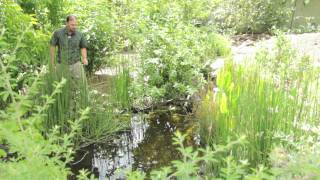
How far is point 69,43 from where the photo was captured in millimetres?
5707

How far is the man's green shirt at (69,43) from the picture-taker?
219 inches

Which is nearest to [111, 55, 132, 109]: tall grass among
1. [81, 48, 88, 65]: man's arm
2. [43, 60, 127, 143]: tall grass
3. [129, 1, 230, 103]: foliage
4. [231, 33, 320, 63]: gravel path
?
[129, 1, 230, 103]: foliage

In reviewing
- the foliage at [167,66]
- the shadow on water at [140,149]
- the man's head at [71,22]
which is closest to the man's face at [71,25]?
the man's head at [71,22]

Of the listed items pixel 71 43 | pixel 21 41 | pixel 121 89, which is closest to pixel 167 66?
pixel 121 89

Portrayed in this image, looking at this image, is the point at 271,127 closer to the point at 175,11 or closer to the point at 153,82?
the point at 153,82

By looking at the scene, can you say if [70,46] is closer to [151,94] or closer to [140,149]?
[151,94]

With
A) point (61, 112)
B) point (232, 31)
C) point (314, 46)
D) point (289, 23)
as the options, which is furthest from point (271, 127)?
point (289, 23)

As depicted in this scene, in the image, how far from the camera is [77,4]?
733cm

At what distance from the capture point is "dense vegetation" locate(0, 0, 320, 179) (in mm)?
1641

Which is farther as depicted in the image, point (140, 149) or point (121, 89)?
point (121, 89)

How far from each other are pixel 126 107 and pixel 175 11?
2676 millimetres

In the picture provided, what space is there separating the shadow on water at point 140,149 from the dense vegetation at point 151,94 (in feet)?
0.50

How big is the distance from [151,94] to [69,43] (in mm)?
1282

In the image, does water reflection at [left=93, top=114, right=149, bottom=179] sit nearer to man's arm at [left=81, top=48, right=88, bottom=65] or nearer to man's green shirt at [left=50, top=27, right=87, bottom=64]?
man's arm at [left=81, top=48, right=88, bottom=65]
